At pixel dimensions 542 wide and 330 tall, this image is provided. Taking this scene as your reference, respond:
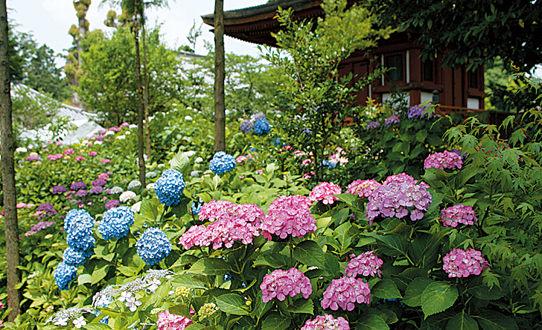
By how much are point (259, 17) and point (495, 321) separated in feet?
31.0

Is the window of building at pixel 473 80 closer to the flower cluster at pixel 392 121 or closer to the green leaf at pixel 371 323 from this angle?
the flower cluster at pixel 392 121

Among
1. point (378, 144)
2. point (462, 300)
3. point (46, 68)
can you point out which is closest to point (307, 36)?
point (378, 144)

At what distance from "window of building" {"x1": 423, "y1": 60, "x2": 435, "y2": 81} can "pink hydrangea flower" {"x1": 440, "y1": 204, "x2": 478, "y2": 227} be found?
10.4 meters

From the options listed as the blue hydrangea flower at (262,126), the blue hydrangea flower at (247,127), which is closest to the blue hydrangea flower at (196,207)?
the blue hydrangea flower at (262,126)

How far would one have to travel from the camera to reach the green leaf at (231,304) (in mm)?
1426

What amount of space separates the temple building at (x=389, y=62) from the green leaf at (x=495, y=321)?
8.53 metres

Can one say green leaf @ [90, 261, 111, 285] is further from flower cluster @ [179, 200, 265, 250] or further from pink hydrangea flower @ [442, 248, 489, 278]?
pink hydrangea flower @ [442, 248, 489, 278]

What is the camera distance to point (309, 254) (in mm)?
1433

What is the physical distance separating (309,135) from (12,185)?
2.73 metres

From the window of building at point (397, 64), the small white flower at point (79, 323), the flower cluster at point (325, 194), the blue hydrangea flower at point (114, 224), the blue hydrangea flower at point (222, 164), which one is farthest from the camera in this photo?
the window of building at point (397, 64)

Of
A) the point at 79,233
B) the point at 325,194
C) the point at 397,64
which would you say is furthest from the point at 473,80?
the point at 79,233

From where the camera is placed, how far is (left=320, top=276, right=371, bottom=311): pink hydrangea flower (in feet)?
4.29

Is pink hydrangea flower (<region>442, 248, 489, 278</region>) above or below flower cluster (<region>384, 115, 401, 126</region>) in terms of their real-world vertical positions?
below

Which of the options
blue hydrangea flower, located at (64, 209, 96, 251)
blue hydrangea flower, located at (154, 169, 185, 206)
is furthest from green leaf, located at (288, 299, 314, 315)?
blue hydrangea flower, located at (64, 209, 96, 251)
